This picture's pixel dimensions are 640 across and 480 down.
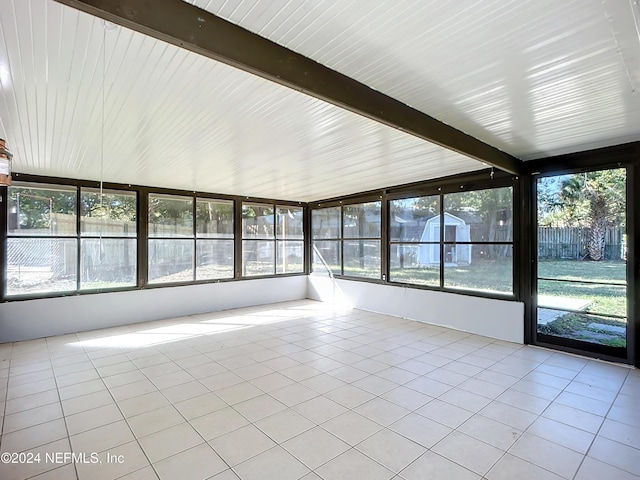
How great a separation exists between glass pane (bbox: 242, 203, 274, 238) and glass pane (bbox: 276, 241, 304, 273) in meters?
0.50

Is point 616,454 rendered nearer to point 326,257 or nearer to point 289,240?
point 326,257

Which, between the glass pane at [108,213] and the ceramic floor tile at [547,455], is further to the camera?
the glass pane at [108,213]

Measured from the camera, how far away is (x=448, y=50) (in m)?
1.87

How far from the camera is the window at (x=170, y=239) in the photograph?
614cm

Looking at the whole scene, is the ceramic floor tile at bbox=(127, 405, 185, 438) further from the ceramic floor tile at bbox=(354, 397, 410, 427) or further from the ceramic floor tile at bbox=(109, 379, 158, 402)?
the ceramic floor tile at bbox=(354, 397, 410, 427)

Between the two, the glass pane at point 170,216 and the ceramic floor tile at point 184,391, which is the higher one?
the glass pane at point 170,216

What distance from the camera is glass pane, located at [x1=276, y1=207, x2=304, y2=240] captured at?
8.02 m

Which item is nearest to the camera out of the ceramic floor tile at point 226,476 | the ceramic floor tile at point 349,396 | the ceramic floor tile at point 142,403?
the ceramic floor tile at point 226,476

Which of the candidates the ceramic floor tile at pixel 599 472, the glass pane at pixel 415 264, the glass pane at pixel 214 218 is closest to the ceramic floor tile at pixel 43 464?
the ceramic floor tile at pixel 599 472

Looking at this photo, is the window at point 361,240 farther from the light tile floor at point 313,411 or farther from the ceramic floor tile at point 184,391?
the ceramic floor tile at point 184,391

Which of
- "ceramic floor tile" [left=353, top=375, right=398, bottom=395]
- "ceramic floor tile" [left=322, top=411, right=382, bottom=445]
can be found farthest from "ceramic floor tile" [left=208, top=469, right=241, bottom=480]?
"ceramic floor tile" [left=353, top=375, right=398, bottom=395]

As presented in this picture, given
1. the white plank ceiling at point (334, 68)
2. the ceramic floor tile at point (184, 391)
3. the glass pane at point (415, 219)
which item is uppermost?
the white plank ceiling at point (334, 68)

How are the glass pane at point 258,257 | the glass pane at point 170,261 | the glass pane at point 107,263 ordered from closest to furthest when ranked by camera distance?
the glass pane at point 107,263, the glass pane at point 170,261, the glass pane at point 258,257

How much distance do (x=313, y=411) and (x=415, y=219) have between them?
416 centimetres
